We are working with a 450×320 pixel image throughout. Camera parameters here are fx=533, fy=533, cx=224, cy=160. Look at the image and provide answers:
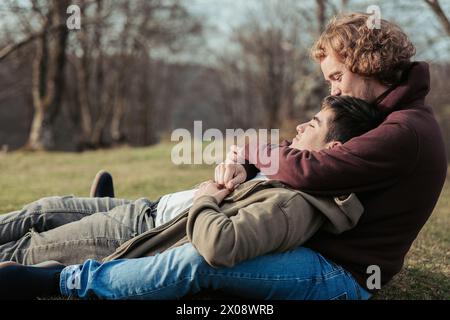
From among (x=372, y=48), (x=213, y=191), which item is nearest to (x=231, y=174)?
(x=213, y=191)

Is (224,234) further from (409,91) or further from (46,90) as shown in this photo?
(46,90)

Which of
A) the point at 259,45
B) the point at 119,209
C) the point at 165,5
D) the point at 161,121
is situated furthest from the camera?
the point at 161,121

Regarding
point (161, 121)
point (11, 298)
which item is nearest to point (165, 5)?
point (161, 121)

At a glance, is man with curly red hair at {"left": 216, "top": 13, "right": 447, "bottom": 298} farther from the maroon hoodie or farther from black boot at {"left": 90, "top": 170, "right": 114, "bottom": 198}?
black boot at {"left": 90, "top": 170, "right": 114, "bottom": 198}

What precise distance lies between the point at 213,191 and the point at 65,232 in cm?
83

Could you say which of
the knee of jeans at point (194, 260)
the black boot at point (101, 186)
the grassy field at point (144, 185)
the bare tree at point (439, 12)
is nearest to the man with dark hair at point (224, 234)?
the knee of jeans at point (194, 260)

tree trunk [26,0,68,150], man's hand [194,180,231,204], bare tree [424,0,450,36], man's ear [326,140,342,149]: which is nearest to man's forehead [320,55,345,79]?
man's ear [326,140,342,149]

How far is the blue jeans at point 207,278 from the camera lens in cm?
226

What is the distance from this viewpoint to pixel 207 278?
7.47ft

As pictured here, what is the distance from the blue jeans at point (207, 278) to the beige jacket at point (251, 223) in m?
0.09

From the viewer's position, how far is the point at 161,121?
4069 cm

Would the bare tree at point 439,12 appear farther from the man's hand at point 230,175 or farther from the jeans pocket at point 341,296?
the jeans pocket at point 341,296
